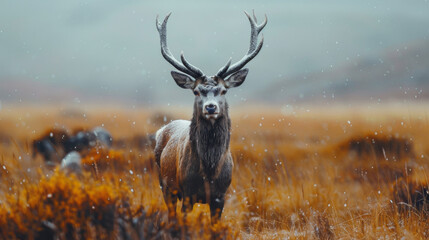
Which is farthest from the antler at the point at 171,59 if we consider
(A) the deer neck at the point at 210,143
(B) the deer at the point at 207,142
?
(A) the deer neck at the point at 210,143

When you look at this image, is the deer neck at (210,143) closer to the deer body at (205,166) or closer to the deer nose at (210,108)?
the deer body at (205,166)

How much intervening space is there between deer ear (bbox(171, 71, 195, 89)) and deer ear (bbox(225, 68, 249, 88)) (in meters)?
0.42

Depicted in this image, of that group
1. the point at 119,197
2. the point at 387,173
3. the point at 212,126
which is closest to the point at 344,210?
the point at 387,173

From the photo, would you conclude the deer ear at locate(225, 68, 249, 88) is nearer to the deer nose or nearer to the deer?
the deer

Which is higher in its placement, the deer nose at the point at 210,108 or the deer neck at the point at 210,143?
the deer nose at the point at 210,108

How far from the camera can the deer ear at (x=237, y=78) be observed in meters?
5.30

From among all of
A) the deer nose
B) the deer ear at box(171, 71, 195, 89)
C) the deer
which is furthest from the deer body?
the deer ear at box(171, 71, 195, 89)

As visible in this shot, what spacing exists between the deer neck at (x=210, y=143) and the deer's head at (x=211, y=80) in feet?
0.26

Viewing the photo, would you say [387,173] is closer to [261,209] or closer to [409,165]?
[409,165]

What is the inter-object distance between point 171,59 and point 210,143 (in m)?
1.25

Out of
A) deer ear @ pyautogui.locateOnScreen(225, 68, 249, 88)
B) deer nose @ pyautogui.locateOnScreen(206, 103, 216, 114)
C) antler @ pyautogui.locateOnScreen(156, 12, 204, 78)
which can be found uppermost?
antler @ pyautogui.locateOnScreen(156, 12, 204, 78)

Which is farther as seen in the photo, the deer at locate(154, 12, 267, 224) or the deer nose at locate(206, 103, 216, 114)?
the deer at locate(154, 12, 267, 224)

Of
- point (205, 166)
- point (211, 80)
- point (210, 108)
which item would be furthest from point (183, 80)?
point (205, 166)

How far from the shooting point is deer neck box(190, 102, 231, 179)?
491 centimetres
